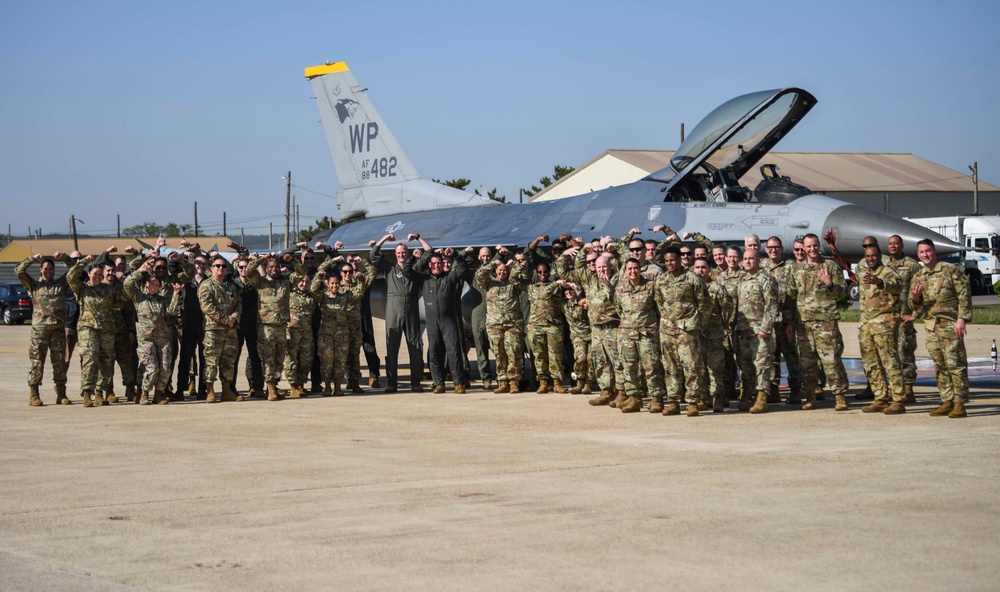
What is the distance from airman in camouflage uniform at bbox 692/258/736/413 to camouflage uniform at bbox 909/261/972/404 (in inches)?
74.6

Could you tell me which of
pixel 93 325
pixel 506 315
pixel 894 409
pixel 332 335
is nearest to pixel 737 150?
pixel 506 315

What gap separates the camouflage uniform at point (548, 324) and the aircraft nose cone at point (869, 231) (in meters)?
3.70

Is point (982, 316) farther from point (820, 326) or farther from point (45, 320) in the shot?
point (45, 320)

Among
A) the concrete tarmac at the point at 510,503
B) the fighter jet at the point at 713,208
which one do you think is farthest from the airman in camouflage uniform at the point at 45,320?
the fighter jet at the point at 713,208

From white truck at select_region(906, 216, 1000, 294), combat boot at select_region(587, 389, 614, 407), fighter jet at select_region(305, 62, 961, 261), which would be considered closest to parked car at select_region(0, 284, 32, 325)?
fighter jet at select_region(305, 62, 961, 261)

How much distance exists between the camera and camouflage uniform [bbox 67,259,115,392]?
485 inches

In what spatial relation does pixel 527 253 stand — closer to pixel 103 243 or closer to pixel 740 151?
pixel 740 151

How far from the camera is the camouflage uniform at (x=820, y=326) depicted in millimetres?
10531

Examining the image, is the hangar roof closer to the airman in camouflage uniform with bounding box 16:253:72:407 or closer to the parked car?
the parked car

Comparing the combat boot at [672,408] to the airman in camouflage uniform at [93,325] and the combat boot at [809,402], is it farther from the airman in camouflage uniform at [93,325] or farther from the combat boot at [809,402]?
the airman in camouflage uniform at [93,325]

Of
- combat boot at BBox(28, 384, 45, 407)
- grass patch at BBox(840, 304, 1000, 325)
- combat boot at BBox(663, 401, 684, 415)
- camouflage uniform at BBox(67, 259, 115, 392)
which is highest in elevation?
camouflage uniform at BBox(67, 259, 115, 392)

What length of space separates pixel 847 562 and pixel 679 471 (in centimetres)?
243

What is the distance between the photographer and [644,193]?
15445 millimetres

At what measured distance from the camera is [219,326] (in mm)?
12508
